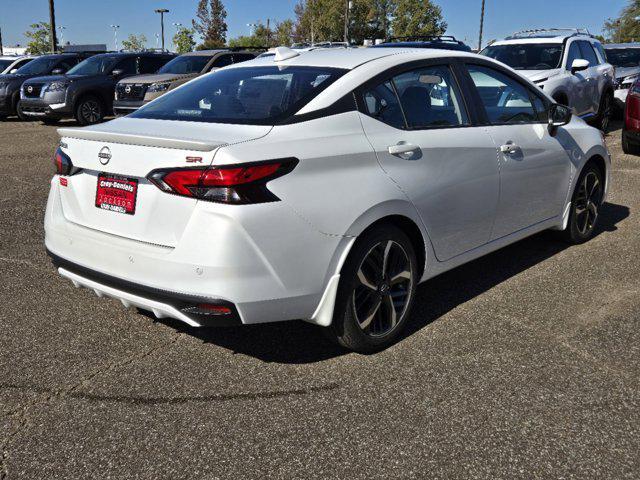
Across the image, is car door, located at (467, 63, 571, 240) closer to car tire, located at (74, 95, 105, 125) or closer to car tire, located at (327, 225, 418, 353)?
car tire, located at (327, 225, 418, 353)

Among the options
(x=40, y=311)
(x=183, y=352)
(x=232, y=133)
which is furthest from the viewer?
(x=40, y=311)

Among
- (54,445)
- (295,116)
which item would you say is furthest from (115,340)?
(295,116)

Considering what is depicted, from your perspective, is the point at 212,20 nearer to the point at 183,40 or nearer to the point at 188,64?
the point at 183,40

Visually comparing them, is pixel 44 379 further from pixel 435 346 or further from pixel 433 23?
pixel 433 23

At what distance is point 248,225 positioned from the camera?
293 centimetres

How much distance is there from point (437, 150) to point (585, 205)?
2.38 metres

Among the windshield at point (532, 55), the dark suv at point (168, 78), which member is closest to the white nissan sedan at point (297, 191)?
the windshield at point (532, 55)

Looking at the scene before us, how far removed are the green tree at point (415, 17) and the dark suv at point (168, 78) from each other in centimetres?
6500

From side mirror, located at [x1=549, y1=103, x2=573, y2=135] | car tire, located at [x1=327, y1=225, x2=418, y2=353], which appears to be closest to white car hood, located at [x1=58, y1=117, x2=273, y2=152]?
car tire, located at [x1=327, y1=225, x2=418, y2=353]

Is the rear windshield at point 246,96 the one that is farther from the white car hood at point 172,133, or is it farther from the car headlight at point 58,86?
the car headlight at point 58,86

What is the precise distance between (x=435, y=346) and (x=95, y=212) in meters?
1.95

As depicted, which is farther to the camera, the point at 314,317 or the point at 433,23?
the point at 433,23

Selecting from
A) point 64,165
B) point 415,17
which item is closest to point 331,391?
point 64,165

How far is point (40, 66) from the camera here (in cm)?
1831
